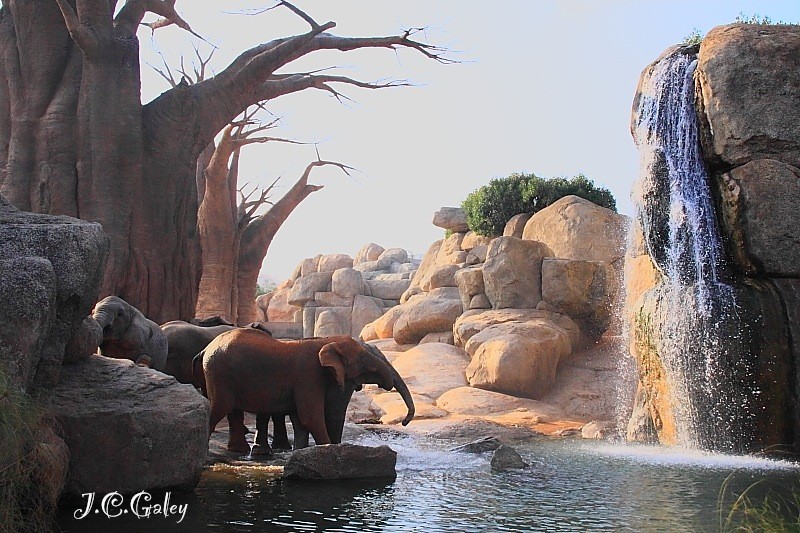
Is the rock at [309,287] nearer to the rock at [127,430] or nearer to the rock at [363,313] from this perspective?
the rock at [363,313]

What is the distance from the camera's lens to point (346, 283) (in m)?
36.0

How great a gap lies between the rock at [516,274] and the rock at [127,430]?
47.4ft

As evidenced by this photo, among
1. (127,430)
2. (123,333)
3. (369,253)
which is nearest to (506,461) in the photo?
(127,430)

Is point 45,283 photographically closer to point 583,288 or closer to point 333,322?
point 583,288

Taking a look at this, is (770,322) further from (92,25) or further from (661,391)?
(92,25)

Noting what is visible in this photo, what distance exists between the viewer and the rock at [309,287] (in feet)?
120

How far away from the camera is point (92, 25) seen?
16.0m

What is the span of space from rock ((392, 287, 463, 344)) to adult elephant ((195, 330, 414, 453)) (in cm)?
1324

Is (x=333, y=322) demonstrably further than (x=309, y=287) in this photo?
No

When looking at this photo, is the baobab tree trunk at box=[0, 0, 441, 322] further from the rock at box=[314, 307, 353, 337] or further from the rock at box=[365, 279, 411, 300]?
the rock at box=[365, 279, 411, 300]

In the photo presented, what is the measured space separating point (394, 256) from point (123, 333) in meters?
36.5

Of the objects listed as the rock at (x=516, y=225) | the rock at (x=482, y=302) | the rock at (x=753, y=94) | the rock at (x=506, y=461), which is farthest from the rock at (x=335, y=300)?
the rock at (x=506, y=461)

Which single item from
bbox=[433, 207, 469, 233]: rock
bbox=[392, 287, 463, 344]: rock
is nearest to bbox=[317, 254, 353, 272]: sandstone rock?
bbox=[433, 207, 469, 233]: rock

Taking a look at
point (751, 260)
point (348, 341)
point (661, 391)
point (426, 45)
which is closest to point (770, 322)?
point (751, 260)
